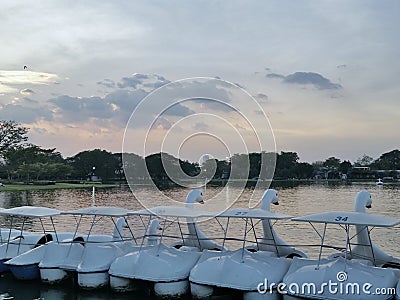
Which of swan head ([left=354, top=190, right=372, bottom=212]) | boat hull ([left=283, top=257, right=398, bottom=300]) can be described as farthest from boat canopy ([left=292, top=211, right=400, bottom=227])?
swan head ([left=354, top=190, right=372, bottom=212])

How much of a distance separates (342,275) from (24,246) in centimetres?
1341

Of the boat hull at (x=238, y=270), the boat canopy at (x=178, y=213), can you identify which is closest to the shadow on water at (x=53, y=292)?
the boat hull at (x=238, y=270)

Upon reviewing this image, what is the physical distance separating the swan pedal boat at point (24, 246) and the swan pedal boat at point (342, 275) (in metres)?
10.0

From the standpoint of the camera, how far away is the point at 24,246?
72.0 feet

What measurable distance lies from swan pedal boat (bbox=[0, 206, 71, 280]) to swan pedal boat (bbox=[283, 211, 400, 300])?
10.0 meters

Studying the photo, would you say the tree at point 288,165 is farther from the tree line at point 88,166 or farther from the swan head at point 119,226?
the swan head at point 119,226

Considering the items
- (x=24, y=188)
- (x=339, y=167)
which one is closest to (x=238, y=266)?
(x=24, y=188)

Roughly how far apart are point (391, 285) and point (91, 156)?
399ft

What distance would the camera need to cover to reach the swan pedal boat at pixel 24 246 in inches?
789

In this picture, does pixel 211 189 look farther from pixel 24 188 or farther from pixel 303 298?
pixel 24 188

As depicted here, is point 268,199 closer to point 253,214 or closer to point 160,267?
point 253,214

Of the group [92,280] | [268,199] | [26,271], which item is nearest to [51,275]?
[26,271]

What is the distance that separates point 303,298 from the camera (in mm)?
15078

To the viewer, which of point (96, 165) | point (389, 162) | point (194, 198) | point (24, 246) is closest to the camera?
point (194, 198)
